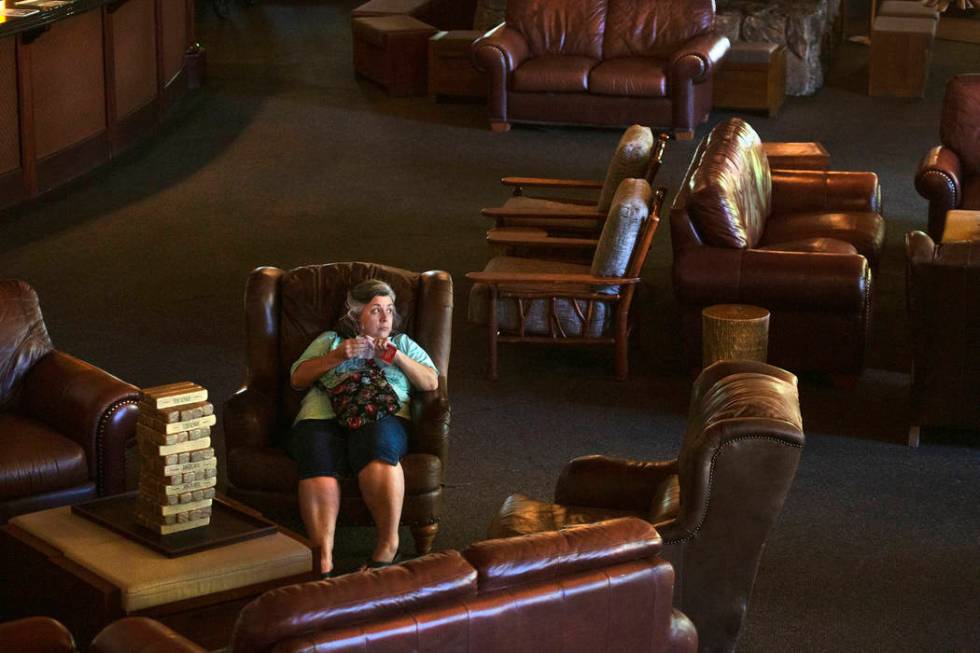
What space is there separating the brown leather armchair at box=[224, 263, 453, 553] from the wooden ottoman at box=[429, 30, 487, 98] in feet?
25.4

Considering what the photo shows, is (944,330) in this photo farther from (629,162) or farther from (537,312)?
(629,162)

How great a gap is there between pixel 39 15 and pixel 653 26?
16.2 feet

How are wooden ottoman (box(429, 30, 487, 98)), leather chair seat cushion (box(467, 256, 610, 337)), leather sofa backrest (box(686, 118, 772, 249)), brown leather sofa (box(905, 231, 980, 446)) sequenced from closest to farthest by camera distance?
brown leather sofa (box(905, 231, 980, 446)) → leather sofa backrest (box(686, 118, 772, 249)) → leather chair seat cushion (box(467, 256, 610, 337)) → wooden ottoman (box(429, 30, 487, 98))

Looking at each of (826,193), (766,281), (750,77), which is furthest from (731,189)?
(750,77)

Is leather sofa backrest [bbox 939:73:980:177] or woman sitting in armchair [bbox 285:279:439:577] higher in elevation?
leather sofa backrest [bbox 939:73:980:177]

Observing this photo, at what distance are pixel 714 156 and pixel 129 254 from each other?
366cm

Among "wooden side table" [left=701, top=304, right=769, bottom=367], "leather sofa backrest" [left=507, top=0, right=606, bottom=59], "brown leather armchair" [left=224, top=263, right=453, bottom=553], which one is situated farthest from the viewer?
"leather sofa backrest" [left=507, top=0, right=606, bottom=59]

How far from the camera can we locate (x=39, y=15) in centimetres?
980

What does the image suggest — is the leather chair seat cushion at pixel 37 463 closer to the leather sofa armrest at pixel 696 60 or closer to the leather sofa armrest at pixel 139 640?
the leather sofa armrest at pixel 139 640

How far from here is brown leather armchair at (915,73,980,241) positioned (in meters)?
8.96

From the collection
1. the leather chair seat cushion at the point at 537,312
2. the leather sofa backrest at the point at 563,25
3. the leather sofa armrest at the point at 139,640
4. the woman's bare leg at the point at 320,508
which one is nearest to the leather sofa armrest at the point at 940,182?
the leather chair seat cushion at the point at 537,312

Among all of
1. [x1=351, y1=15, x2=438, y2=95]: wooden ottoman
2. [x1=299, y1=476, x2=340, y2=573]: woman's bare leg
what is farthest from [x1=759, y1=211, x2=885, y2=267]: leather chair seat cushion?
[x1=351, y1=15, x2=438, y2=95]: wooden ottoman

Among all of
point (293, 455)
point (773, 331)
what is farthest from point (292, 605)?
point (773, 331)

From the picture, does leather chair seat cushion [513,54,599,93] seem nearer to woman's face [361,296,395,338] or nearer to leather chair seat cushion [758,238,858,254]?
leather chair seat cushion [758,238,858,254]
